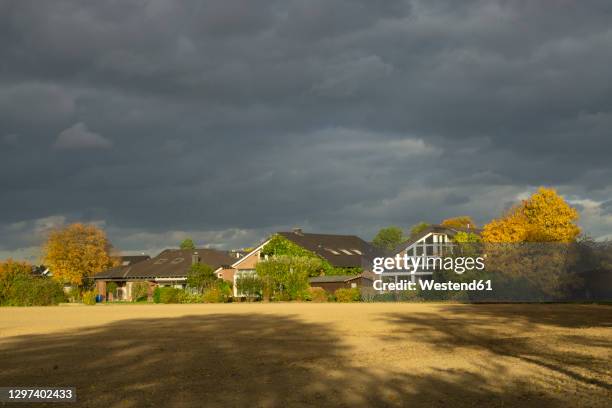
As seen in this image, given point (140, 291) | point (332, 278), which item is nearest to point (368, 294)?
point (332, 278)

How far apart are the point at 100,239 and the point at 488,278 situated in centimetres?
7021

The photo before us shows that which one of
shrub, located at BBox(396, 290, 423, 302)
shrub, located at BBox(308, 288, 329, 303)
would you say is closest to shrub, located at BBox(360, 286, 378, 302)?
shrub, located at BBox(396, 290, 423, 302)

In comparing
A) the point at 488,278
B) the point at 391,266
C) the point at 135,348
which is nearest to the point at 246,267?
the point at 391,266

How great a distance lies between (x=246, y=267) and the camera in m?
80.3

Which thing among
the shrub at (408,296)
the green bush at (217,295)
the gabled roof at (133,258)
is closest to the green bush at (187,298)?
the green bush at (217,295)

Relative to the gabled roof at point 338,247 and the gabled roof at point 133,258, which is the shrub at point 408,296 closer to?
the gabled roof at point 338,247

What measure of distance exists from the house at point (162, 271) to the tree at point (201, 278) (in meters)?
8.99

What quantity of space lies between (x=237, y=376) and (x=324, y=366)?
7.13ft

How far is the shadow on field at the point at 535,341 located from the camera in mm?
14180

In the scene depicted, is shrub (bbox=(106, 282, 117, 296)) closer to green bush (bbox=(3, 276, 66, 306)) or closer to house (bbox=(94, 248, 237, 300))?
house (bbox=(94, 248, 237, 300))

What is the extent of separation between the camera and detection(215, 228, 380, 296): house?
2948 inches

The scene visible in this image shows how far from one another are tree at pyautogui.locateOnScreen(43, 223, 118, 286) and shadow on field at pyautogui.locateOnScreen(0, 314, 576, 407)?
83324mm

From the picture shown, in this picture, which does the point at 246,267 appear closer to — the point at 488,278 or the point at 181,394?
the point at 488,278

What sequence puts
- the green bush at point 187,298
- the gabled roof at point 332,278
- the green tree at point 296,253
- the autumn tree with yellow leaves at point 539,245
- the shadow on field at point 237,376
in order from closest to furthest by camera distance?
the shadow on field at point 237,376
the autumn tree with yellow leaves at point 539,245
the gabled roof at point 332,278
the green bush at point 187,298
the green tree at point 296,253
